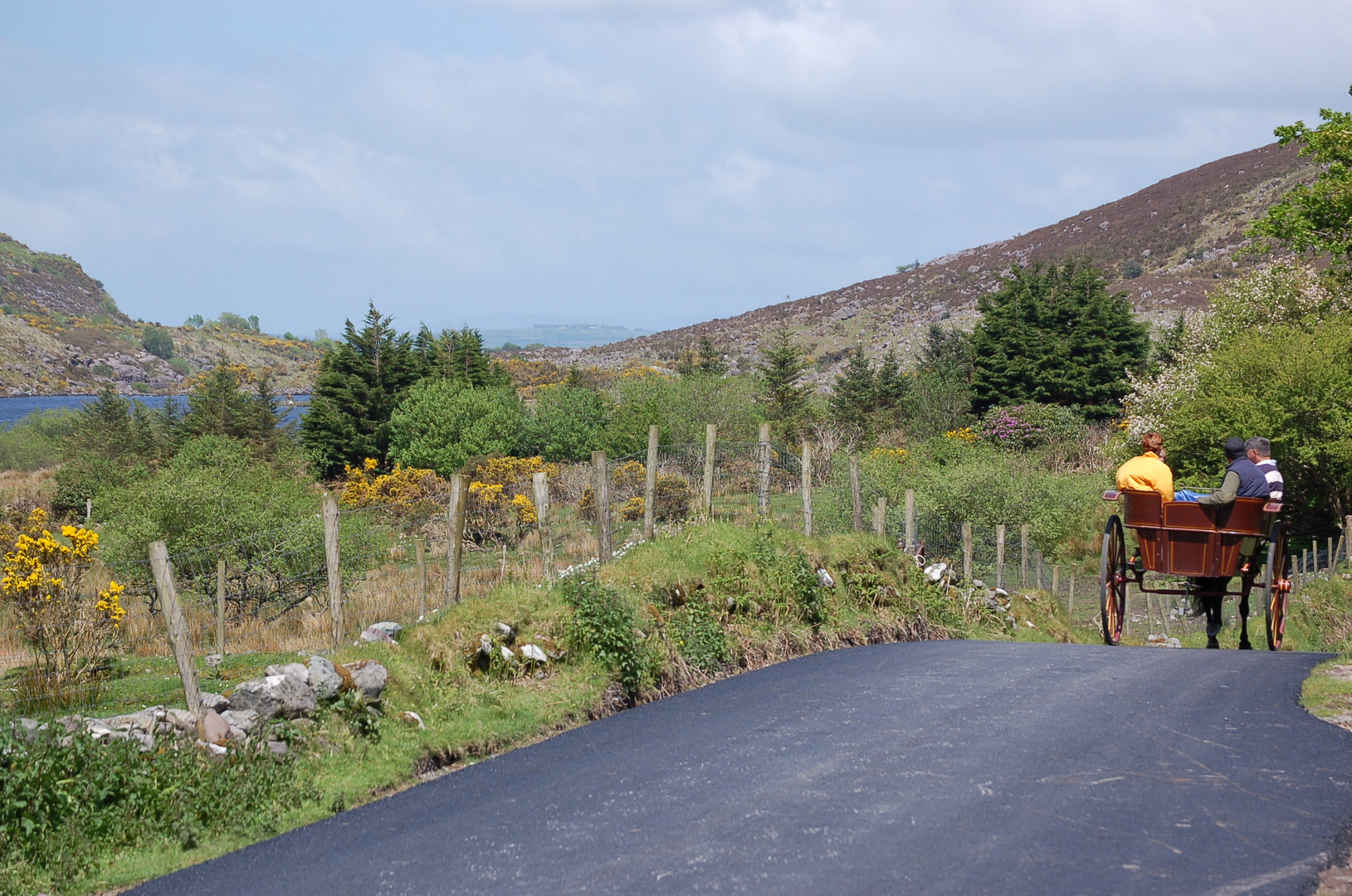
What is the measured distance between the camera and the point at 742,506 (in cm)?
1480

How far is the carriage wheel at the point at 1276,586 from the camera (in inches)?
439

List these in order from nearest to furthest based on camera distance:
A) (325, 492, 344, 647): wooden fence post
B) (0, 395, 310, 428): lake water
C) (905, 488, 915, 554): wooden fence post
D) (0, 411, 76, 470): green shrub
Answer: (325, 492, 344, 647): wooden fence post
(905, 488, 915, 554): wooden fence post
(0, 411, 76, 470): green shrub
(0, 395, 310, 428): lake water

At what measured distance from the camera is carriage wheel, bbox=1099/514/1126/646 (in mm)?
11320

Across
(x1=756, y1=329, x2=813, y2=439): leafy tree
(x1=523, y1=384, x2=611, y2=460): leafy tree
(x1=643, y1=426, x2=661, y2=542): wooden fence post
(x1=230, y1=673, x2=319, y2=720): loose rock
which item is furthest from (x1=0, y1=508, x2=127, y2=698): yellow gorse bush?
(x1=756, y1=329, x2=813, y2=439): leafy tree

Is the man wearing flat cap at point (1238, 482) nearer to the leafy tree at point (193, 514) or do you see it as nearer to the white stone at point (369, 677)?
the white stone at point (369, 677)

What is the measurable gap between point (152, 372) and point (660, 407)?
162m

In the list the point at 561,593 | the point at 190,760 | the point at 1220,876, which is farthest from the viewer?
the point at 561,593

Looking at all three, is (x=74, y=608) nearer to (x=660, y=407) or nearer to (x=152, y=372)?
(x=660, y=407)

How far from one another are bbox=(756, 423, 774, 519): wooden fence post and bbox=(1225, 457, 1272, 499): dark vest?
6061mm

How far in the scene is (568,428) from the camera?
153 ft

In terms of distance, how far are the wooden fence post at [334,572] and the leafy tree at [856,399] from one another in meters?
41.7

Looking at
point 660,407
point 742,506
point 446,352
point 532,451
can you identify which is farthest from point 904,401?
point 742,506

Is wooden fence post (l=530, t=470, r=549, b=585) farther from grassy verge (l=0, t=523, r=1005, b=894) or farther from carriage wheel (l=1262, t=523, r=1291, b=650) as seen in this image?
carriage wheel (l=1262, t=523, r=1291, b=650)

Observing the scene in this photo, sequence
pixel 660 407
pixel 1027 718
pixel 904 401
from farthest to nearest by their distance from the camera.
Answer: pixel 904 401, pixel 660 407, pixel 1027 718
